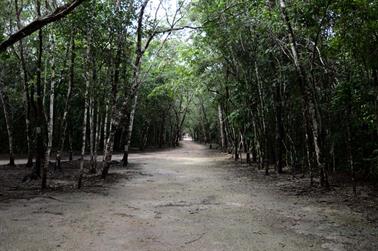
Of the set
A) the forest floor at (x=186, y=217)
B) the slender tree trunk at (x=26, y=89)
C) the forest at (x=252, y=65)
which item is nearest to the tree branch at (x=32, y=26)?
the forest at (x=252, y=65)

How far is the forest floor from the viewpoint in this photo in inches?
222

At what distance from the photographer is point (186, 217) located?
7.48 metres

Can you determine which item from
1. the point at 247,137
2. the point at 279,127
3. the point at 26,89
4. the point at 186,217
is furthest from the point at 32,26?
the point at 247,137

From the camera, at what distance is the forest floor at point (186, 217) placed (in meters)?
5.64

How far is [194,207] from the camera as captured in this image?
855 centimetres

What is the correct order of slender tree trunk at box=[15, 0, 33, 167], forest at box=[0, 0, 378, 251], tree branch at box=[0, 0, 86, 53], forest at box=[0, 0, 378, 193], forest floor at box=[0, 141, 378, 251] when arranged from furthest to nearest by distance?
slender tree trunk at box=[15, 0, 33, 167] → forest at box=[0, 0, 378, 193] → forest at box=[0, 0, 378, 251] → forest floor at box=[0, 141, 378, 251] → tree branch at box=[0, 0, 86, 53]

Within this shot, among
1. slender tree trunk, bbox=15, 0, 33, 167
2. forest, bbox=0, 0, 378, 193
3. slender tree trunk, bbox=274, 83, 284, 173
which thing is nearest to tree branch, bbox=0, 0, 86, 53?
forest, bbox=0, 0, 378, 193

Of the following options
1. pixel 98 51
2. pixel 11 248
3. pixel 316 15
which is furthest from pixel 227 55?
pixel 11 248

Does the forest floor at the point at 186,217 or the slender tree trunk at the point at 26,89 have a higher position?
the slender tree trunk at the point at 26,89

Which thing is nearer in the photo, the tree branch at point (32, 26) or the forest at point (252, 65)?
the tree branch at point (32, 26)

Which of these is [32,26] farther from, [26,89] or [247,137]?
[247,137]

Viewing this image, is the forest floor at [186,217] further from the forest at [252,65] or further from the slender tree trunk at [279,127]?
the slender tree trunk at [279,127]

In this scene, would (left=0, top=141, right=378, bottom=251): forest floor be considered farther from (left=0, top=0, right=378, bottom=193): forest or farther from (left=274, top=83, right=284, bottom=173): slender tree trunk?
(left=274, top=83, right=284, bottom=173): slender tree trunk

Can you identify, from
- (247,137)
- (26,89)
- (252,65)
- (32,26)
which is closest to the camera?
(32,26)
